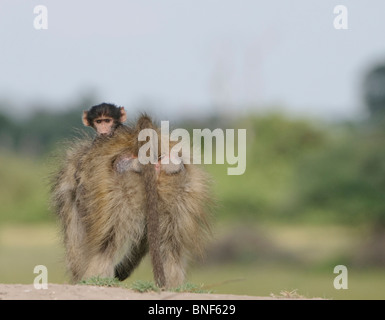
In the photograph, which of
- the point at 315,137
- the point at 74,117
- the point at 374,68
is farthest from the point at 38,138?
the point at 374,68

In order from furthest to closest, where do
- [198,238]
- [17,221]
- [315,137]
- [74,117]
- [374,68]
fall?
1. [374,68]
2. [74,117]
3. [315,137]
4. [17,221]
5. [198,238]

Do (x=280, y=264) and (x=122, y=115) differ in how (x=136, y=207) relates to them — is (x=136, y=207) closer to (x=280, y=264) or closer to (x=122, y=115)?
(x=122, y=115)

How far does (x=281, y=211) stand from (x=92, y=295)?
3977 centimetres

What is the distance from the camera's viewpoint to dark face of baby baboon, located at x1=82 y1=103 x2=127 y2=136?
398 inches

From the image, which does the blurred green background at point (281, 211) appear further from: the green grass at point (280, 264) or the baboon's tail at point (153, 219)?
the baboon's tail at point (153, 219)

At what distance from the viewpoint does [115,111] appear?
33.2 feet

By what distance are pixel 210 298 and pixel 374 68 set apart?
73.2 metres

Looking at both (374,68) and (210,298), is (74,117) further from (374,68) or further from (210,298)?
(210,298)

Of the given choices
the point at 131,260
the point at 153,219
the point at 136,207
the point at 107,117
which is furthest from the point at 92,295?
the point at 107,117

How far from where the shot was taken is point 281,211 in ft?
157

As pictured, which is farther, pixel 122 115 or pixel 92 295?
pixel 122 115

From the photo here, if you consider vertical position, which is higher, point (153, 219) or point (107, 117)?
point (107, 117)

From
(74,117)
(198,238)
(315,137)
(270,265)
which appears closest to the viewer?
(198,238)

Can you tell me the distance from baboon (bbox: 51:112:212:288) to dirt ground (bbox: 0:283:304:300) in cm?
64
